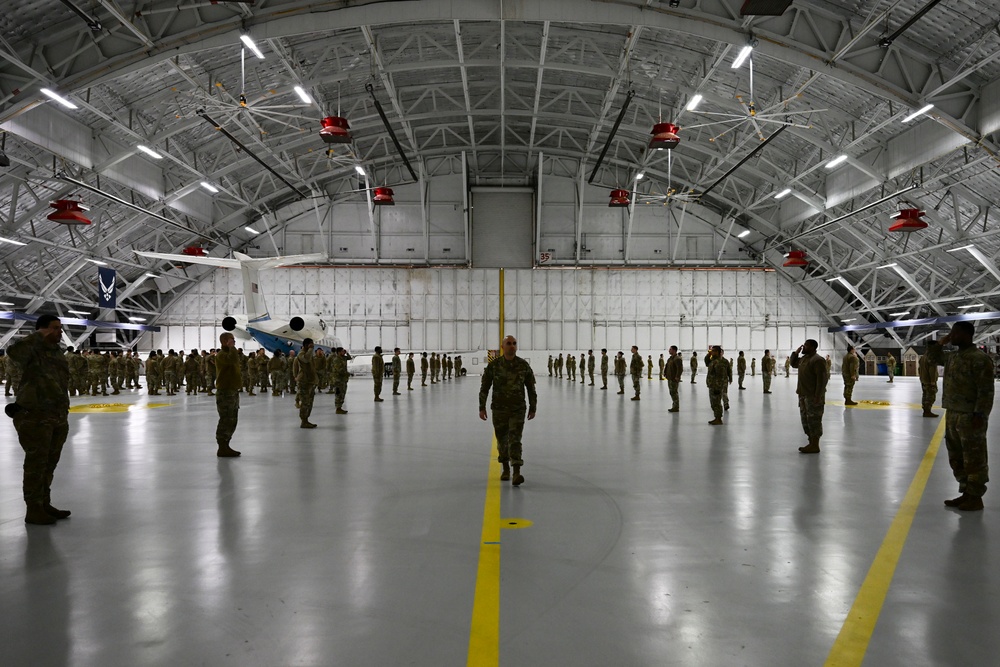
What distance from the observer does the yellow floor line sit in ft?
8.49

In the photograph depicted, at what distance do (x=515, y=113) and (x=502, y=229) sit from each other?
39.4 ft

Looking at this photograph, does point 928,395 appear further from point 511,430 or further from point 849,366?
point 511,430

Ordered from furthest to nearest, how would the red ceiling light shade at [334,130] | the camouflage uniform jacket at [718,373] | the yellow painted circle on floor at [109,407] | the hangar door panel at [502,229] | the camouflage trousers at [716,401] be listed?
the hangar door panel at [502,229]
the red ceiling light shade at [334,130]
the yellow painted circle on floor at [109,407]
the camouflage uniform jacket at [718,373]
the camouflage trousers at [716,401]

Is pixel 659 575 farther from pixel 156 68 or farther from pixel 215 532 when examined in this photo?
pixel 156 68

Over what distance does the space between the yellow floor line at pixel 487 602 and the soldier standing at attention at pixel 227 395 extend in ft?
14.7

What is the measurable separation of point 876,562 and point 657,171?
34.9 meters

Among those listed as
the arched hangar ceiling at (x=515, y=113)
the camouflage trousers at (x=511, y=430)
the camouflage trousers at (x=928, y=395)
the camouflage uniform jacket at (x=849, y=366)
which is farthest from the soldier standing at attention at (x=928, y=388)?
the camouflage trousers at (x=511, y=430)

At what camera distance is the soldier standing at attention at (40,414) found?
4672 mm

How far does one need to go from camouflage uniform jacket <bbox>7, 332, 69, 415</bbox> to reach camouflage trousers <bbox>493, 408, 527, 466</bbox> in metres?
3.71

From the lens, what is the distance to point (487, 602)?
10.2 feet

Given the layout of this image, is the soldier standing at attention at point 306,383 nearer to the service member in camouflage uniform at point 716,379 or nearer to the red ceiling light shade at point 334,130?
the service member in camouflage uniform at point 716,379

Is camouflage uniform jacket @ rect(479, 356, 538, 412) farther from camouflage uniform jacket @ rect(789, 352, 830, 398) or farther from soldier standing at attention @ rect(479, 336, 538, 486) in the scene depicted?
camouflage uniform jacket @ rect(789, 352, 830, 398)

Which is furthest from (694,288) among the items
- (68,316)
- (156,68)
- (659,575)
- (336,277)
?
(659,575)

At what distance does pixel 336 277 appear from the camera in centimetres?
4088
